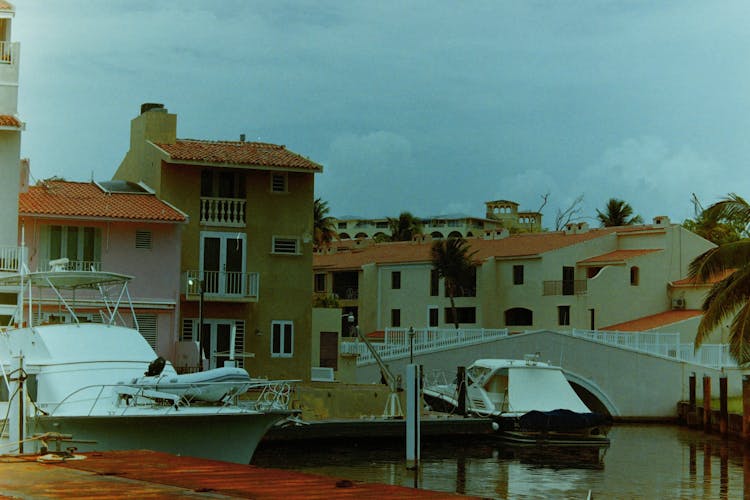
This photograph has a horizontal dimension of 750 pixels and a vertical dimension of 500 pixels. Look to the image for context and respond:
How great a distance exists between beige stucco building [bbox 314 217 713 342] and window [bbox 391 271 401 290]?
0.21ft

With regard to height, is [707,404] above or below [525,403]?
below

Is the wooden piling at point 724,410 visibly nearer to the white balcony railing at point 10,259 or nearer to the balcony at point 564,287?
the balcony at point 564,287

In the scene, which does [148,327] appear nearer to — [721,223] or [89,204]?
[89,204]

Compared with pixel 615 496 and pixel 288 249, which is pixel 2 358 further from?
pixel 288 249

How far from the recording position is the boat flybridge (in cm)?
2641

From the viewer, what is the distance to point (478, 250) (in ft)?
257

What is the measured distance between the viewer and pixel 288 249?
163ft

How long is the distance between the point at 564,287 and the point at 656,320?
21.0 ft

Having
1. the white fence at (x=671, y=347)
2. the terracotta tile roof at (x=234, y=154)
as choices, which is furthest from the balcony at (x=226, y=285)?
the white fence at (x=671, y=347)

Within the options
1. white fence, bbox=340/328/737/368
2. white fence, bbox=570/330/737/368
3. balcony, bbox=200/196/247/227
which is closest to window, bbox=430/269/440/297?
white fence, bbox=340/328/737/368

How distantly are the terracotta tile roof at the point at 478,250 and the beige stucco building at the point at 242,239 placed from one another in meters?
26.6

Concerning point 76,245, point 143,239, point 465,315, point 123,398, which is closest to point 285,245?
point 143,239

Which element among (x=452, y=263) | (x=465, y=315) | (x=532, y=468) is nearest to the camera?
(x=532, y=468)

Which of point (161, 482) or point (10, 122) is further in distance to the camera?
point (10, 122)
